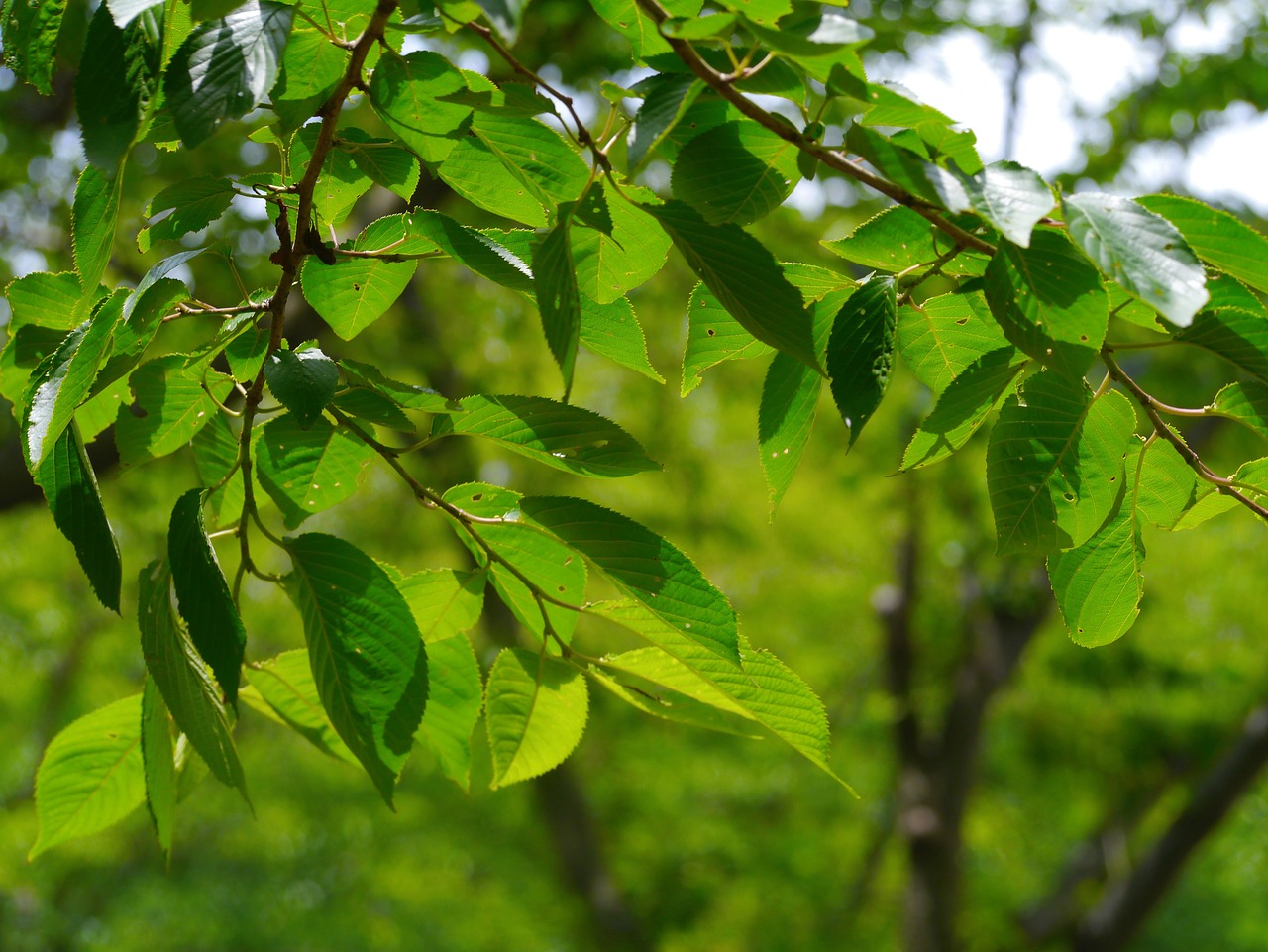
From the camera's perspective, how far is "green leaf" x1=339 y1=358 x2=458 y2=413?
56cm

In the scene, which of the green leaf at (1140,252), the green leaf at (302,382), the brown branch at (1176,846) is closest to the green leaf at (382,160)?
the green leaf at (302,382)

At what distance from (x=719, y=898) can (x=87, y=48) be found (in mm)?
7889

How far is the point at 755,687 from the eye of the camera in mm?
586

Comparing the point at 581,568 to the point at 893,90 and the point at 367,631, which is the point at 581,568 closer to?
the point at 367,631

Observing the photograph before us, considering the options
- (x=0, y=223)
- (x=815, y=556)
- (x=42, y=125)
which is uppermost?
(x=42, y=125)

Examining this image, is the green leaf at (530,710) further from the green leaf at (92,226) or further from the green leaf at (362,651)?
the green leaf at (92,226)

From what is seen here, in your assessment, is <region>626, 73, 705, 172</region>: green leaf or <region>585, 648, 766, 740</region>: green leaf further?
<region>585, 648, 766, 740</region>: green leaf

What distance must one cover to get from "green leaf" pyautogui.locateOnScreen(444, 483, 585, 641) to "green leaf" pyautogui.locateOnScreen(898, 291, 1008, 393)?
0.23 meters

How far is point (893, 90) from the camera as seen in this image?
→ 439 millimetres

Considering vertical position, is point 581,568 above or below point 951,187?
below

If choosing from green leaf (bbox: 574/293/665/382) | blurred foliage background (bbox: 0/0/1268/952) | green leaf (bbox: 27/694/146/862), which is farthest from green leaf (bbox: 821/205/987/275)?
blurred foliage background (bbox: 0/0/1268/952)

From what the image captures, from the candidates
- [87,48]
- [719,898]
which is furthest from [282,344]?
[719,898]

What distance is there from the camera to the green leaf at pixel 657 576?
0.55 meters

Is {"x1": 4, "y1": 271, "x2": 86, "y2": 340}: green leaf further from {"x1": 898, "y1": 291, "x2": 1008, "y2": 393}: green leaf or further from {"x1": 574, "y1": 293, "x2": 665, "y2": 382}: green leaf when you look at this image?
{"x1": 898, "y1": 291, "x2": 1008, "y2": 393}: green leaf
